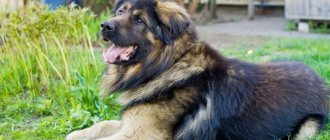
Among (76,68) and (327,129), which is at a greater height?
(76,68)

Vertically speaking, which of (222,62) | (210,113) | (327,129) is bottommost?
(327,129)

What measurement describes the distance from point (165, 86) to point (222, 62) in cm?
51

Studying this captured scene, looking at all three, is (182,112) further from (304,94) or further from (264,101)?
(304,94)

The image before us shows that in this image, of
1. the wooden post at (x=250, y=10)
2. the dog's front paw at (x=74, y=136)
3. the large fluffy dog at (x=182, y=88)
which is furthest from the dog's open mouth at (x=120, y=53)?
the wooden post at (x=250, y=10)

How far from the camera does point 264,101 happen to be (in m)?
4.16

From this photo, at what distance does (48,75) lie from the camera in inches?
241

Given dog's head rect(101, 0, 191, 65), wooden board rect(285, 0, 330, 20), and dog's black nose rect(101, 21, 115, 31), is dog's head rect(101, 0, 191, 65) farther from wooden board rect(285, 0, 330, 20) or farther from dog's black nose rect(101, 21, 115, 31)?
wooden board rect(285, 0, 330, 20)

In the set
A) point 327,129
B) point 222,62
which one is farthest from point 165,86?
point 327,129

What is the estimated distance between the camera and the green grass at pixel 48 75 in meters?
5.33

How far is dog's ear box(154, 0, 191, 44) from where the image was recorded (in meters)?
3.97

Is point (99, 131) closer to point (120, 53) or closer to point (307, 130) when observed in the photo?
point (120, 53)

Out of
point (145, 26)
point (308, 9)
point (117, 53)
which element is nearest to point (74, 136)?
point (117, 53)

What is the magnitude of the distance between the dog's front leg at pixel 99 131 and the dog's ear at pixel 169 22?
3.33 feet

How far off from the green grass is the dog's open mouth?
3.80 ft
